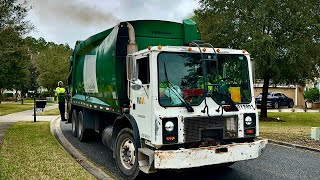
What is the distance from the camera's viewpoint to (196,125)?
6.18 meters

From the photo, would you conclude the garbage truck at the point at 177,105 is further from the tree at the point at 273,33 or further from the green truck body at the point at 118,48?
the tree at the point at 273,33

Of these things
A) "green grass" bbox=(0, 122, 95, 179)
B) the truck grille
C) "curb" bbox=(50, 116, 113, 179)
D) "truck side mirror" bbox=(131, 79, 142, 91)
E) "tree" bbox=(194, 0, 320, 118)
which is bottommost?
"curb" bbox=(50, 116, 113, 179)

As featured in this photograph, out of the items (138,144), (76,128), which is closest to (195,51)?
(138,144)

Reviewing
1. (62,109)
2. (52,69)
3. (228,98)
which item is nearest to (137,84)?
(228,98)

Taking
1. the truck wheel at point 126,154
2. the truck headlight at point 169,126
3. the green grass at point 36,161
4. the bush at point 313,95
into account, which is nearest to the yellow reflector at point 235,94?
the truck headlight at point 169,126

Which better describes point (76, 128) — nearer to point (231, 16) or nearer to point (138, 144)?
point (138, 144)

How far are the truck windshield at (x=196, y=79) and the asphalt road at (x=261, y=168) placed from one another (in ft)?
5.14

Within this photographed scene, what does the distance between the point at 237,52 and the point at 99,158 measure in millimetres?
4142

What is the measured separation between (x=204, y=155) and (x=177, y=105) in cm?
92

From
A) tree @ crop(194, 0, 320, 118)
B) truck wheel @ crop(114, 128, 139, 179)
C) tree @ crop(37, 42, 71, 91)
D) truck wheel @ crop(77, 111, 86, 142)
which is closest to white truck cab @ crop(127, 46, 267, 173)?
truck wheel @ crop(114, 128, 139, 179)

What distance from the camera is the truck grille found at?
6102 millimetres

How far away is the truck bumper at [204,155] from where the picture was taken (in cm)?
576

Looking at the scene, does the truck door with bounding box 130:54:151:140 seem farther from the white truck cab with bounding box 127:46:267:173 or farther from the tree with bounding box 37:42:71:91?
the tree with bounding box 37:42:71:91

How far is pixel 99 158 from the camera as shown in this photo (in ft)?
29.0
